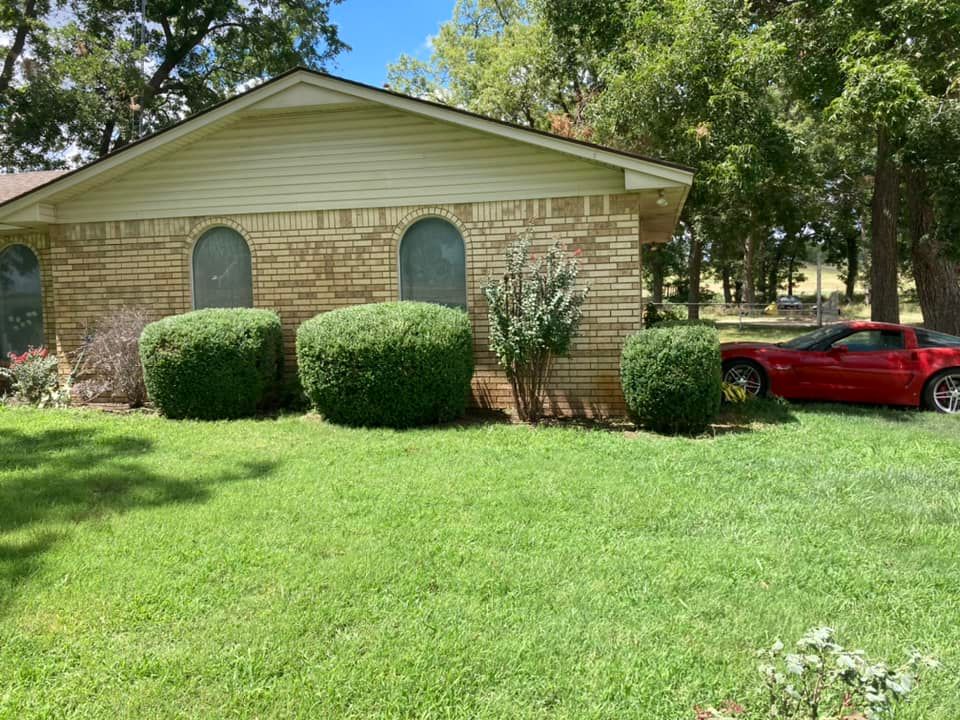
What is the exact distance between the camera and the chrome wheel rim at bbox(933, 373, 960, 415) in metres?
9.16

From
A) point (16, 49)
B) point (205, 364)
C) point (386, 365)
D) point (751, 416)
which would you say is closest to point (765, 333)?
point (751, 416)

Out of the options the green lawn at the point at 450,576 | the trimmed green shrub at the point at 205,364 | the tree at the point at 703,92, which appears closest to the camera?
the green lawn at the point at 450,576

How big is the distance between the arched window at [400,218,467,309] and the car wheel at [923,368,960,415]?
6.76 m

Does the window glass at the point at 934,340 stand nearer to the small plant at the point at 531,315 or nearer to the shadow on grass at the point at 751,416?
the shadow on grass at the point at 751,416

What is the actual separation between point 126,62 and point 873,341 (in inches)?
1005

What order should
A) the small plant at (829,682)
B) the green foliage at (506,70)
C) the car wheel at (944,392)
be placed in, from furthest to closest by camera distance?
the green foliage at (506,70), the car wheel at (944,392), the small plant at (829,682)

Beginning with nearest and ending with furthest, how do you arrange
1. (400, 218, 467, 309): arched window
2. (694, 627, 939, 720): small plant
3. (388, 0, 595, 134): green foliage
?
(694, 627, 939, 720): small plant
(400, 218, 467, 309): arched window
(388, 0, 595, 134): green foliage

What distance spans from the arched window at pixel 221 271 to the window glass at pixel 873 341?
9.05m

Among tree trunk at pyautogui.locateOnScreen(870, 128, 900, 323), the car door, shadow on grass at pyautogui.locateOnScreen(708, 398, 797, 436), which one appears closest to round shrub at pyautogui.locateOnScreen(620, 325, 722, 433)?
shadow on grass at pyautogui.locateOnScreen(708, 398, 797, 436)

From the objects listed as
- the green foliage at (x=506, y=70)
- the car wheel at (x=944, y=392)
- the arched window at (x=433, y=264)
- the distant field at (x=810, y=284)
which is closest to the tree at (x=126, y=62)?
the green foliage at (x=506, y=70)

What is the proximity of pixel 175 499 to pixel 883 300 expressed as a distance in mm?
14851

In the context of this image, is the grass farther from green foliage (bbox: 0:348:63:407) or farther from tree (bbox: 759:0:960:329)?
green foliage (bbox: 0:348:63:407)

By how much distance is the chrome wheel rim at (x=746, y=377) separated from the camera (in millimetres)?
10016

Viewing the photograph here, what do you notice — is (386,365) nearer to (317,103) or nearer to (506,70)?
(317,103)
